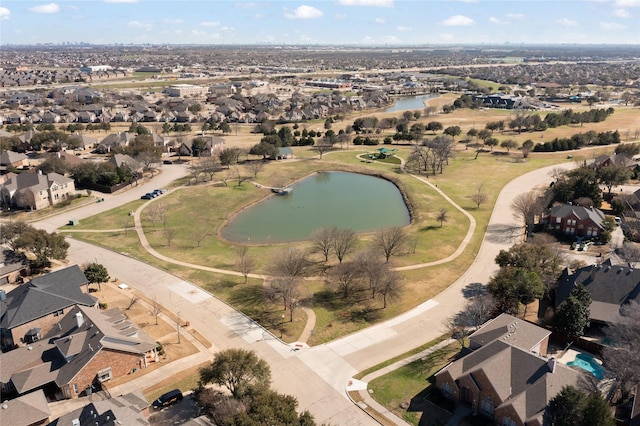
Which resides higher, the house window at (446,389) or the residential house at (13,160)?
the residential house at (13,160)

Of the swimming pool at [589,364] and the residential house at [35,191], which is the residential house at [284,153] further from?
the swimming pool at [589,364]

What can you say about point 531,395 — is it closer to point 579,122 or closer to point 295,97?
point 579,122

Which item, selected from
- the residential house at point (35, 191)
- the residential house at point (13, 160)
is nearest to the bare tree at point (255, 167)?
the residential house at point (35, 191)

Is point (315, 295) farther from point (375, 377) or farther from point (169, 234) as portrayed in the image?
point (169, 234)

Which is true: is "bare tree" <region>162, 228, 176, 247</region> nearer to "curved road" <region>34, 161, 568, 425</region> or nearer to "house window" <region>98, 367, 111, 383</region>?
"curved road" <region>34, 161, 568, 425</region>

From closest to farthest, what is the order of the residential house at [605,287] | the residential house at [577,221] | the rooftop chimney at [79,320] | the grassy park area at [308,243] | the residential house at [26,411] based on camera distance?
the residential house at [26,411] → the rooftop chimney at [79,320] → the residential house at [605,287] → the grassy park area at [308,243] → the residential house at [577,221]

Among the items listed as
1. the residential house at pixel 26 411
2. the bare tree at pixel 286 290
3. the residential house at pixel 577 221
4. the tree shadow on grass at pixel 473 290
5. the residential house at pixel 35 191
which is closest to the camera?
the residential house at pixel 26 411
